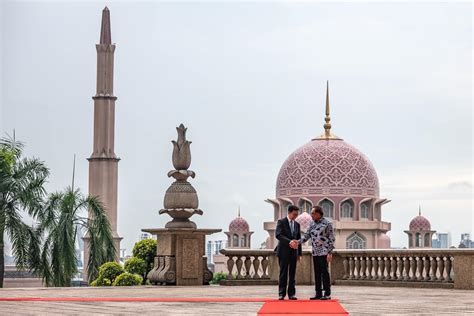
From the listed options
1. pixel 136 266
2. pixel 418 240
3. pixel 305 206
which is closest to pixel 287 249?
pixel 136 266

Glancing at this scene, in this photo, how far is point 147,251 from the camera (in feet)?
99.2

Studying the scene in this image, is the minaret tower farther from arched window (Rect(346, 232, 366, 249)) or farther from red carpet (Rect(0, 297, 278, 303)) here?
red carpet (Rect(0, 297, 278, 303))

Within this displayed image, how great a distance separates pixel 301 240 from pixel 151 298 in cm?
240

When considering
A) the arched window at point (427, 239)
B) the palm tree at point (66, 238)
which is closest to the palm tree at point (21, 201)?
the palm tree at point (66, 238)

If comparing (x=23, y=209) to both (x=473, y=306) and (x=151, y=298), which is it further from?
(x=473, y=306)

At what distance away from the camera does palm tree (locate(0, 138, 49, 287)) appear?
29.7 m

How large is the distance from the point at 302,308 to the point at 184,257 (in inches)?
334

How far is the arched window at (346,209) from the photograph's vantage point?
9478 centimetres

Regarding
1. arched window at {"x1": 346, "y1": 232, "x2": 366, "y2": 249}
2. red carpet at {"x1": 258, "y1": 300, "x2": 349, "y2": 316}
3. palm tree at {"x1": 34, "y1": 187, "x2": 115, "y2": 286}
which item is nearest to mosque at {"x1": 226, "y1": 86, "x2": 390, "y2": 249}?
arched window at {"x1": 346, "y1": 232, "x2": 366, "y2": 249}

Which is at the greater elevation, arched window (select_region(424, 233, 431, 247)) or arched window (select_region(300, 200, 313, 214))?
arched window (select_region(300, 200, 313, 214))

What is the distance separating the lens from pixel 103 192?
76000 millimetres

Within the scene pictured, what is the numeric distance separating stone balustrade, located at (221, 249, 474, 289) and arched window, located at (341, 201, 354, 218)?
72190 millimetres

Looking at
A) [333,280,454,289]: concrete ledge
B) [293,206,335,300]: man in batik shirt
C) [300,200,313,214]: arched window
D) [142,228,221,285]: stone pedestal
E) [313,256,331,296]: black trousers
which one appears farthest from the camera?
[300,200,313,214]: arched window

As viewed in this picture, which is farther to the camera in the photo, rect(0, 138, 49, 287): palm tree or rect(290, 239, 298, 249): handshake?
rect(0, 138, 49, 287): palm tree
